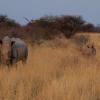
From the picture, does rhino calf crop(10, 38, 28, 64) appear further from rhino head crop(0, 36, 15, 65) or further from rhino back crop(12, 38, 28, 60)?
rhino head crop(0, 36, 15, 65)

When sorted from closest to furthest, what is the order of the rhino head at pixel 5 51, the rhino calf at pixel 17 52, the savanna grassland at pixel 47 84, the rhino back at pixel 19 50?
1. the savanna grassland at pixel 47 84
2. the rhino head at pixel 5 51
3. the rhino calf at pixel 17 52
4. the rhino back at pixel 19 50

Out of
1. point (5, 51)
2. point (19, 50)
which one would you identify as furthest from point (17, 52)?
point (5, 51)

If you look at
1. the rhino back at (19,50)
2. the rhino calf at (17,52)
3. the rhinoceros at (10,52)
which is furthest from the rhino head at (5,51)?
the rhino back at (19,50)

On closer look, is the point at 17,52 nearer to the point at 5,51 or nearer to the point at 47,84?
the point at 5,51

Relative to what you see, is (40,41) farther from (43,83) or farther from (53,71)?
(43,83)

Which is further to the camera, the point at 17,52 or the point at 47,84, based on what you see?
the point at 17,52

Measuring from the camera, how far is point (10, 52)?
40.0ft

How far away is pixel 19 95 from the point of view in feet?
23.7

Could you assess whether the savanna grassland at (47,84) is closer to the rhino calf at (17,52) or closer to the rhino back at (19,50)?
the rhino calf at (17,52)

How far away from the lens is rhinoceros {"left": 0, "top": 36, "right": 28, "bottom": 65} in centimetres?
1192

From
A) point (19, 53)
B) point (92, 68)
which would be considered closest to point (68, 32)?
point (19, 53)

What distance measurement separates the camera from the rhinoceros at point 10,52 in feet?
39.1

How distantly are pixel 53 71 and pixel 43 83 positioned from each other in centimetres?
200

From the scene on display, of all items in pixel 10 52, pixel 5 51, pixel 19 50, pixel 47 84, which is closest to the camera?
pixel 47 84
